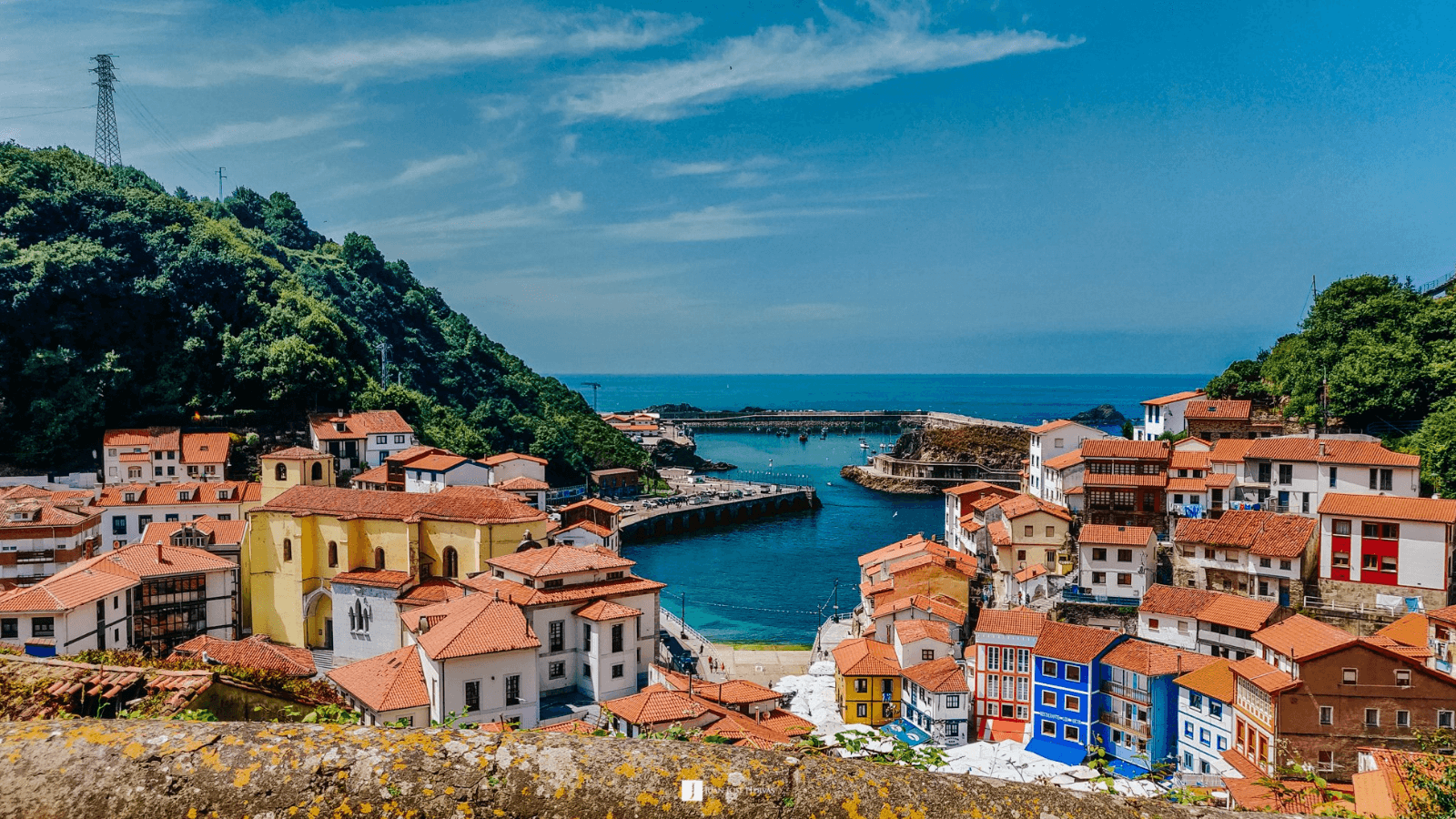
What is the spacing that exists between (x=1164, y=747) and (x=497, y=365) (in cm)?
7537

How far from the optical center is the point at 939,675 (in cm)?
2722

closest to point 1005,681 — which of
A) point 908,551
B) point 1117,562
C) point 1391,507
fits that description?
point 1117,562

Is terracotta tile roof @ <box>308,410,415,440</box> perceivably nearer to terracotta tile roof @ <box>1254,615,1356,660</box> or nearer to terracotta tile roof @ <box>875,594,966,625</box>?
terracotta tile roof @ <box>875,594,966,625</box>

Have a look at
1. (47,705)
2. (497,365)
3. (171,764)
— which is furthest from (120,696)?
(497,365)

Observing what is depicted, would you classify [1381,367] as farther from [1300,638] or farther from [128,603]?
[128,603]

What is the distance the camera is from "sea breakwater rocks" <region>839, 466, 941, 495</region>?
285 feet

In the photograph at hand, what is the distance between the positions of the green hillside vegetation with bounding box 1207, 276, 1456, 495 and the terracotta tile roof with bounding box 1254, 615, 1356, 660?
34.2 feet

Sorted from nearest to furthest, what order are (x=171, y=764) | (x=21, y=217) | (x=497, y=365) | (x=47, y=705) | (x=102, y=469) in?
(x=171, y=764) < (x=47, y=705) < (x=102, y=469) < (x=21, y=217) < (x=497, y=365)

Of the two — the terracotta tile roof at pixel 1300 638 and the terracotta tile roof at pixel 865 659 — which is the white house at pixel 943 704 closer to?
the terracotta tile roof at pixel 865 659

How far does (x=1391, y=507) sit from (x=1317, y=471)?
11.4 ft

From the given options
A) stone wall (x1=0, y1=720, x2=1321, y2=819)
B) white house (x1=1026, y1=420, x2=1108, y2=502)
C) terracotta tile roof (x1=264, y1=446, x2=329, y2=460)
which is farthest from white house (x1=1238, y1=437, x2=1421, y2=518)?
terracotta tile roof (x1=264, y1=446, x2=329, y2=460)

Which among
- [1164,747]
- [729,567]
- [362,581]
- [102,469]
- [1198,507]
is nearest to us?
[1164,747]

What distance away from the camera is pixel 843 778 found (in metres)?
2.59

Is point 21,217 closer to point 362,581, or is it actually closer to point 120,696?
point 362,581
